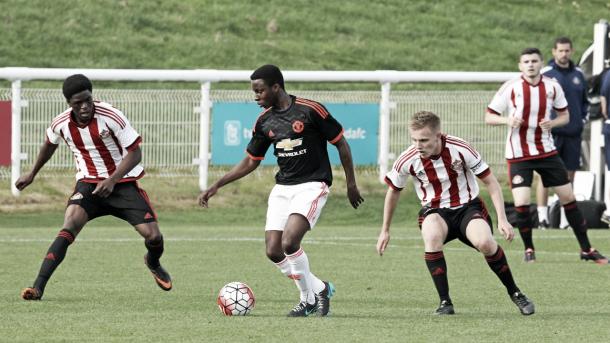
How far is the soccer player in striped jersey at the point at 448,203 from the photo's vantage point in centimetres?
1019

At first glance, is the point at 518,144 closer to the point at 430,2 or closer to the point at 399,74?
the point at 399,74

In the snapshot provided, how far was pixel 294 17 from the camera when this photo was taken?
1356 inches

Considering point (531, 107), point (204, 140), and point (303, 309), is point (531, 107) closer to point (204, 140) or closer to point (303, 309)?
point (303, 309)

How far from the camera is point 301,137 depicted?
10.3 metres

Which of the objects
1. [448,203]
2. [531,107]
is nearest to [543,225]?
[531,107]

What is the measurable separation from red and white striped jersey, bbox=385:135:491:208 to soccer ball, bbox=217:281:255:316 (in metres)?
1.26

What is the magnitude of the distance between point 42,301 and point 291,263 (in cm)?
205

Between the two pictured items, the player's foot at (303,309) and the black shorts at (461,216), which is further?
the black shorts at (461,216)

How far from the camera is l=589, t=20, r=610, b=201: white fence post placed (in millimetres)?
20438

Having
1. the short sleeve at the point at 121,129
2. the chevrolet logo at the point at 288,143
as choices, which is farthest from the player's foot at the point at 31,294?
the chevrolet logo at the point at 288,143

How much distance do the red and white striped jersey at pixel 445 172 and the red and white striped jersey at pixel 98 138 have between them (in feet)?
7.42

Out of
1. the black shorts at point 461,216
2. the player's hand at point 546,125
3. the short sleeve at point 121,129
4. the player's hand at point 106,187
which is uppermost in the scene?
the short sleeve at point 121,129

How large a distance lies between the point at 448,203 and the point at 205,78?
11.6 m

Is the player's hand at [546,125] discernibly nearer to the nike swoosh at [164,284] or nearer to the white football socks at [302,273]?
the nike swoosh at [164,284]
